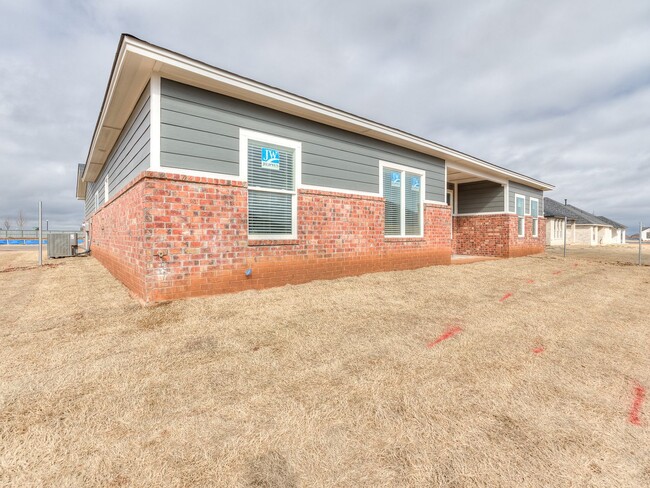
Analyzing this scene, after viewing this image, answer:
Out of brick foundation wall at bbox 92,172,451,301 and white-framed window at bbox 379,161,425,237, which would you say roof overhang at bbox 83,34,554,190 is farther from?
brick foundation wall at bbox 92,172,451,301

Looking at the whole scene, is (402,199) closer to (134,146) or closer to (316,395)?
(134,146)

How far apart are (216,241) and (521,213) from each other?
47.4ft

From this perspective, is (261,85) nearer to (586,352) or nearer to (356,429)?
(356,429)

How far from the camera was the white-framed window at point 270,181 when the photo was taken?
5.62 metres

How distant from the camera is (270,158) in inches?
231

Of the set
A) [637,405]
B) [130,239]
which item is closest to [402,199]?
[130,239]

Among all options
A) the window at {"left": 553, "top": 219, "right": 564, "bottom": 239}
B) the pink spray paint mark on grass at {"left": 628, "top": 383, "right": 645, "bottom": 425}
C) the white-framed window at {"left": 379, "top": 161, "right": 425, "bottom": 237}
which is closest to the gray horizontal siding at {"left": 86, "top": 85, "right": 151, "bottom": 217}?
the white-framed window at {"left": 379, "top": 161, "right": 425, "bottom": 237}

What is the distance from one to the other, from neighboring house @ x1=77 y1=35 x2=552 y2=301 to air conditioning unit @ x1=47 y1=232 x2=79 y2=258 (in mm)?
6080

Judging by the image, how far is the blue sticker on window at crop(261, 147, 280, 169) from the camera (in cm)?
581

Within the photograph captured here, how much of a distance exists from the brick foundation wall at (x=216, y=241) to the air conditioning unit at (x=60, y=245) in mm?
7764

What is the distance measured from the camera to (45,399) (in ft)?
7.25

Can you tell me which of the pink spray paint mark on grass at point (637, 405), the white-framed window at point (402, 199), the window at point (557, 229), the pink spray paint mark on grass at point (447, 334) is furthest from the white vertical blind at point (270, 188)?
the window at point (557, 229)

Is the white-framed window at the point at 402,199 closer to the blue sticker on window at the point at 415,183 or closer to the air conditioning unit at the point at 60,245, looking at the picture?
the blue sticker on window at the point at 415,183

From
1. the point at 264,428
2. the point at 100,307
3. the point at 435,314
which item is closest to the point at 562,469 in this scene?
the point at 264,428
